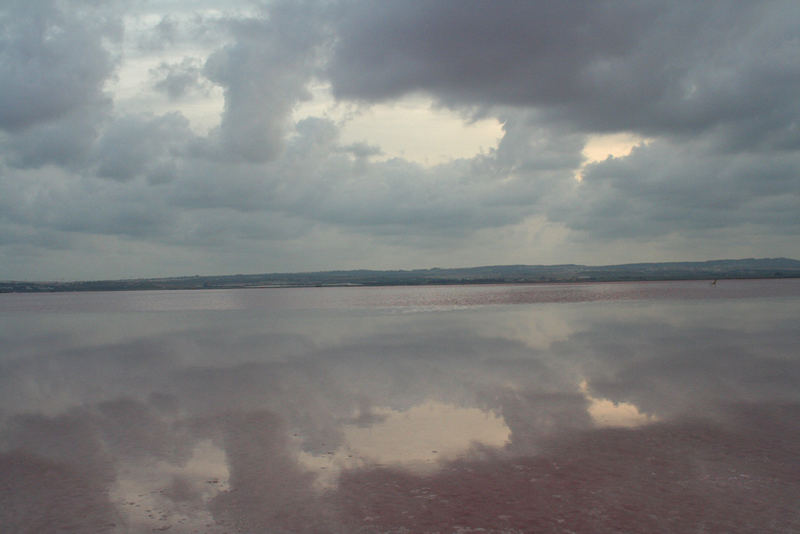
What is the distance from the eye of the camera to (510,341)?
28938 mm

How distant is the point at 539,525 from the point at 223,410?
10159 millimetres

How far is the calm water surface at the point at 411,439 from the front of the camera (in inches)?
357

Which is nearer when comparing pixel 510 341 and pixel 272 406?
pixel 272 406

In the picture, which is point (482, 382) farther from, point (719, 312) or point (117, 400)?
point (719, 312)

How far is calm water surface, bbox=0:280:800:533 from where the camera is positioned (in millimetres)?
9062

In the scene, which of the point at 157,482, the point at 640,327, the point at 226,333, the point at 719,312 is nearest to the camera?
the point at 157,482

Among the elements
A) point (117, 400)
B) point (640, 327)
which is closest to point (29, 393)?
point (117, 400)

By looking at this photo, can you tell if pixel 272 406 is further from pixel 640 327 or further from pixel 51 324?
pixel 51 324

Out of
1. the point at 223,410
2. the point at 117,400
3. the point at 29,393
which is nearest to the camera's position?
the point at 223,410

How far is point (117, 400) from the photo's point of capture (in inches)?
704

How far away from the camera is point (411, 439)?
505 inches

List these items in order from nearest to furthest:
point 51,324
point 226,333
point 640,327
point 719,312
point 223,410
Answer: point 223,410 → point 640,327 → point 226,333 → point 719,312 → point 51,324

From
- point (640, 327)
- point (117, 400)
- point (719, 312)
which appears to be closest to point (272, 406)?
point (117, 400)

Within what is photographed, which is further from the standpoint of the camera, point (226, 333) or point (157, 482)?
point (226, 333)
